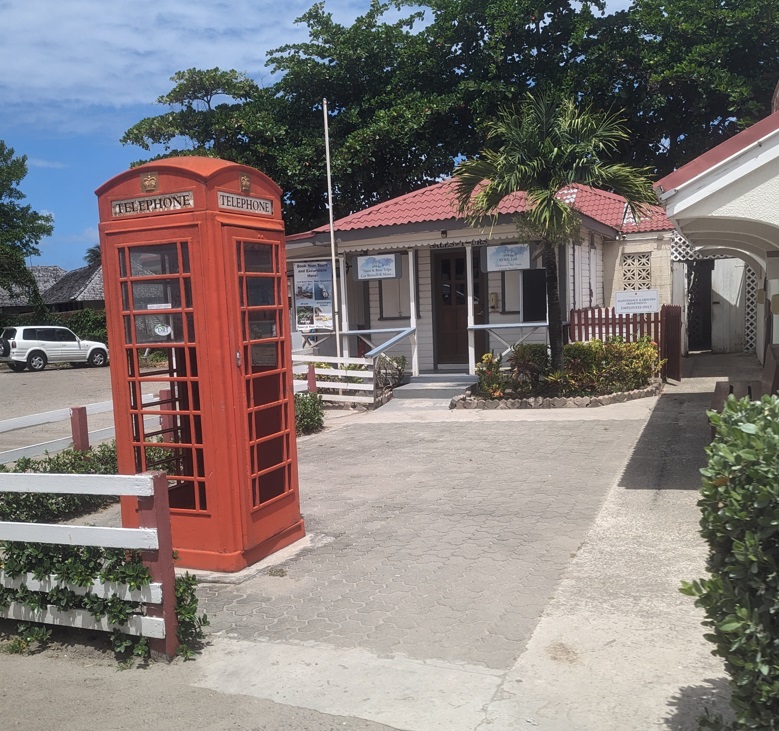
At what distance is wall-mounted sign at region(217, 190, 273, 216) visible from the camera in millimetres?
5496

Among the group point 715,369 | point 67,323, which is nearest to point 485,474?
point 715,369

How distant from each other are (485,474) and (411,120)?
1974cm

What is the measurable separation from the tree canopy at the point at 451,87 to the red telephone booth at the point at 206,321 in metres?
20.5

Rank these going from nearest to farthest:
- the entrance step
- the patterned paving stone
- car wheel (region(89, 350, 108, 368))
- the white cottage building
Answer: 1. the patterned paving stone
2. the entrance step
3. the white cottage building
4. car wheel (region(89, 350, 108, 368))

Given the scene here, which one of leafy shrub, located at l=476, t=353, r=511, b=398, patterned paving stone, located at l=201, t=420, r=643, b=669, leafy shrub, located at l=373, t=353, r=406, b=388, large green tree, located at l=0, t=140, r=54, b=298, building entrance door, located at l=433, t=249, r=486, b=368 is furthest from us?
large green tree, located at l=0, t=140, r=54, b=298

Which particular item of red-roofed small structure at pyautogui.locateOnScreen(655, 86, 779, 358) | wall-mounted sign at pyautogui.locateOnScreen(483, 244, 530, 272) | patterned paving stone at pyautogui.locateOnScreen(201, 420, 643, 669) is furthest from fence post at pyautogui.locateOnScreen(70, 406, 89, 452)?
wall-mounted sign at pyautogui.locateOnScreen(483, 244, 530, 272)

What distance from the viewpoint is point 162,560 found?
4.39 meters

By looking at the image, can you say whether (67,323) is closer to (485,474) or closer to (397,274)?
(397,274)

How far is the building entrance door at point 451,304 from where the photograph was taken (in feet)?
54.1

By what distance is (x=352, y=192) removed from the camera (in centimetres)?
2806

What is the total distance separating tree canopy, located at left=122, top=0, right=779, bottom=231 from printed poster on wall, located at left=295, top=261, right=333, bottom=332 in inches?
415

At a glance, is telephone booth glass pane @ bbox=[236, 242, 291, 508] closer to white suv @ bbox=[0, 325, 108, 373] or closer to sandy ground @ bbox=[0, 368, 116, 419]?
sandy ground @ bbox=[0, 368, 116, 419]

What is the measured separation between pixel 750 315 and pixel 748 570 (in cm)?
1861

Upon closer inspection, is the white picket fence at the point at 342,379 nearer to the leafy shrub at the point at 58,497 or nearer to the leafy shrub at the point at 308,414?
the leafy shrub at the point at 308,414
